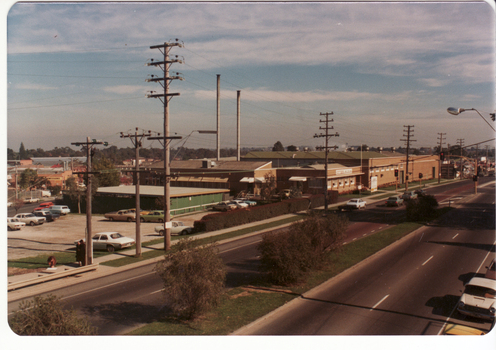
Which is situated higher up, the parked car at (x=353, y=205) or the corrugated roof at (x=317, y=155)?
the corrugated roof at (x=317, y=155)

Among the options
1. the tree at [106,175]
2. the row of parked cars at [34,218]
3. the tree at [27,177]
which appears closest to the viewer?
the row of parked cars at [34,218]

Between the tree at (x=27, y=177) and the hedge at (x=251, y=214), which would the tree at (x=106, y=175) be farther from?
the hedge at (x=251, y=214)

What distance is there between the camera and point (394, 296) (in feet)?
46.5

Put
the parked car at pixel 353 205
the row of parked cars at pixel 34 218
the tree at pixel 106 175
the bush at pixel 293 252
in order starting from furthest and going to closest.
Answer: the tree at pixel 106 175
the parked car at pixel 353 205
the row of parked cars at pixel 34 218
the bush at pixel 293 252

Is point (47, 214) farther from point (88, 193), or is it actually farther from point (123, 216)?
point (88, 193)

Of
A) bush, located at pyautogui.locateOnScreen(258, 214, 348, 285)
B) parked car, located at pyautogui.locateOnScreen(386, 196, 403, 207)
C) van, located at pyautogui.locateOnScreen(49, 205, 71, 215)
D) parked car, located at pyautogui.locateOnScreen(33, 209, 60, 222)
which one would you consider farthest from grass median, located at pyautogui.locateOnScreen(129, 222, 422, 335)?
van, located at pyautogui.locateOnScreen(49, 205, 71, 215)

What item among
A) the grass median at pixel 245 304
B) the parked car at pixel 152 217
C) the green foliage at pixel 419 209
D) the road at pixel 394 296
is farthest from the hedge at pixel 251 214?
the road at pixel 394 296

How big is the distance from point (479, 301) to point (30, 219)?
39.9 metres

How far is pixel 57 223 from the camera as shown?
3966 centimetres

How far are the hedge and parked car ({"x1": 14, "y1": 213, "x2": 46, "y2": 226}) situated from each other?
1838cm

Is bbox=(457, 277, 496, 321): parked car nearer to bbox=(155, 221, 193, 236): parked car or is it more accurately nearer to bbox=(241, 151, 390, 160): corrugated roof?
bbox=(155, 221, 193, 236): parked car

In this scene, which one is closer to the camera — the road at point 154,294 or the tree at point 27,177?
the road at point 154,294

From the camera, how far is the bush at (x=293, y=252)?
1555 cm

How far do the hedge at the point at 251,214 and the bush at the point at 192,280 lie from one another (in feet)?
67.2
